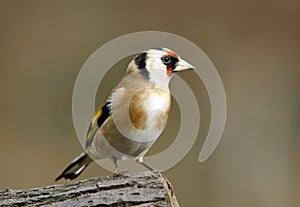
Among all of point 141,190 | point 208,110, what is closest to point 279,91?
point 208,110

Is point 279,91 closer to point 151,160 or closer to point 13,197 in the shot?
point 151,160

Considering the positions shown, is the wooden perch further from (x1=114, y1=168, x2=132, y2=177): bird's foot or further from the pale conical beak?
the pale conical beak

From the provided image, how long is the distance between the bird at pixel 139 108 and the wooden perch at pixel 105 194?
168mm

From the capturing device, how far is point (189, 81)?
8.48 ft

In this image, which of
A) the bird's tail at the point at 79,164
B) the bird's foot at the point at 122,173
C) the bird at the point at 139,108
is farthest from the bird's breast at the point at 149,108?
the bird's tail at the point at 79,164

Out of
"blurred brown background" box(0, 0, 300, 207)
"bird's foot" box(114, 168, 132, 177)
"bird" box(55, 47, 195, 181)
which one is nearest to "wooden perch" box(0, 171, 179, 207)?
"bird's foot" box(114, 168, 132, 177)

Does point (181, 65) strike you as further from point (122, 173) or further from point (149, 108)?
point (122, 173)

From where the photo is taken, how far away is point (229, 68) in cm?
268

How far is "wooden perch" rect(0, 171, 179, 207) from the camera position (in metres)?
1.04

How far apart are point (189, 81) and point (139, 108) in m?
1.32

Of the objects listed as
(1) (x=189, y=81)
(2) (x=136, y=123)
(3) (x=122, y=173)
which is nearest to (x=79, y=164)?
(2) (x=136, y=123)

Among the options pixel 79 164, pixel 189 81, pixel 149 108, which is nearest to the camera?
pixel 149 108

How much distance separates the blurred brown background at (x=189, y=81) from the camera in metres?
2.59

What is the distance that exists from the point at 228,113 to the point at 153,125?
4.70 ft
